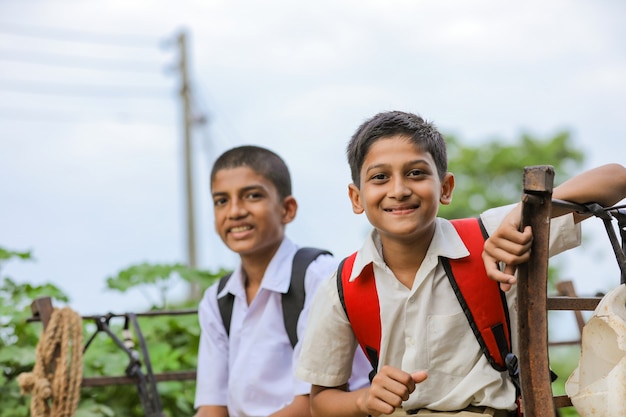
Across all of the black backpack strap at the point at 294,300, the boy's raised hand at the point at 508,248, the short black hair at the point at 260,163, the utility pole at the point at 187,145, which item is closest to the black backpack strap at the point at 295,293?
the black backpack strap at the point at 294,300

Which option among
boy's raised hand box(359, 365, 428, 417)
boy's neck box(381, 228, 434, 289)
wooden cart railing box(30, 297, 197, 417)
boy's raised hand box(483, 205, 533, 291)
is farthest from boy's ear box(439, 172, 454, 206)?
wooden cart railing box(30, 297, 197, 417)

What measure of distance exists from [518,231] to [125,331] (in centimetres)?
235

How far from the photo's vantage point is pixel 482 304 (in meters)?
2.14

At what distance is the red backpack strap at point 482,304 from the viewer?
2119 mm

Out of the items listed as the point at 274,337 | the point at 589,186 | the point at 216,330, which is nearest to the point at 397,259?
the point at 589,186

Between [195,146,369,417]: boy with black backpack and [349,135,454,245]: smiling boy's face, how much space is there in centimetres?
95

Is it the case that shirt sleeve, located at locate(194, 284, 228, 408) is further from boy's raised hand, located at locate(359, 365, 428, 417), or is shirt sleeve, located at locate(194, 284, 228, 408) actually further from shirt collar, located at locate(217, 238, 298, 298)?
boy's raised hand, located at locate(359, 365, 428, 417)

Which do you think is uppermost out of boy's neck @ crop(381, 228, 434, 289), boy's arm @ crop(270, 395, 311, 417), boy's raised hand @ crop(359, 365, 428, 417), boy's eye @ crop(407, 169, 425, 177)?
boy's eye @ crop(407, 169, 425, 177)

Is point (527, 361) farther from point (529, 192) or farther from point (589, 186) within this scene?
point (589, 186)

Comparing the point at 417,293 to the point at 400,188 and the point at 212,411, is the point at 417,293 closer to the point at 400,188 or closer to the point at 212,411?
the point at 400,188

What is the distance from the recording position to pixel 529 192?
1.56m

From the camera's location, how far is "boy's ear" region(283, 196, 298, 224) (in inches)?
137

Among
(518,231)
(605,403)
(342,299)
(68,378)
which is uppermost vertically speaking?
(518,231)

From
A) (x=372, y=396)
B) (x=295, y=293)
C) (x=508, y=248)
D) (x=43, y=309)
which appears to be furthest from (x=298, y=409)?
(x=508, y=248)
